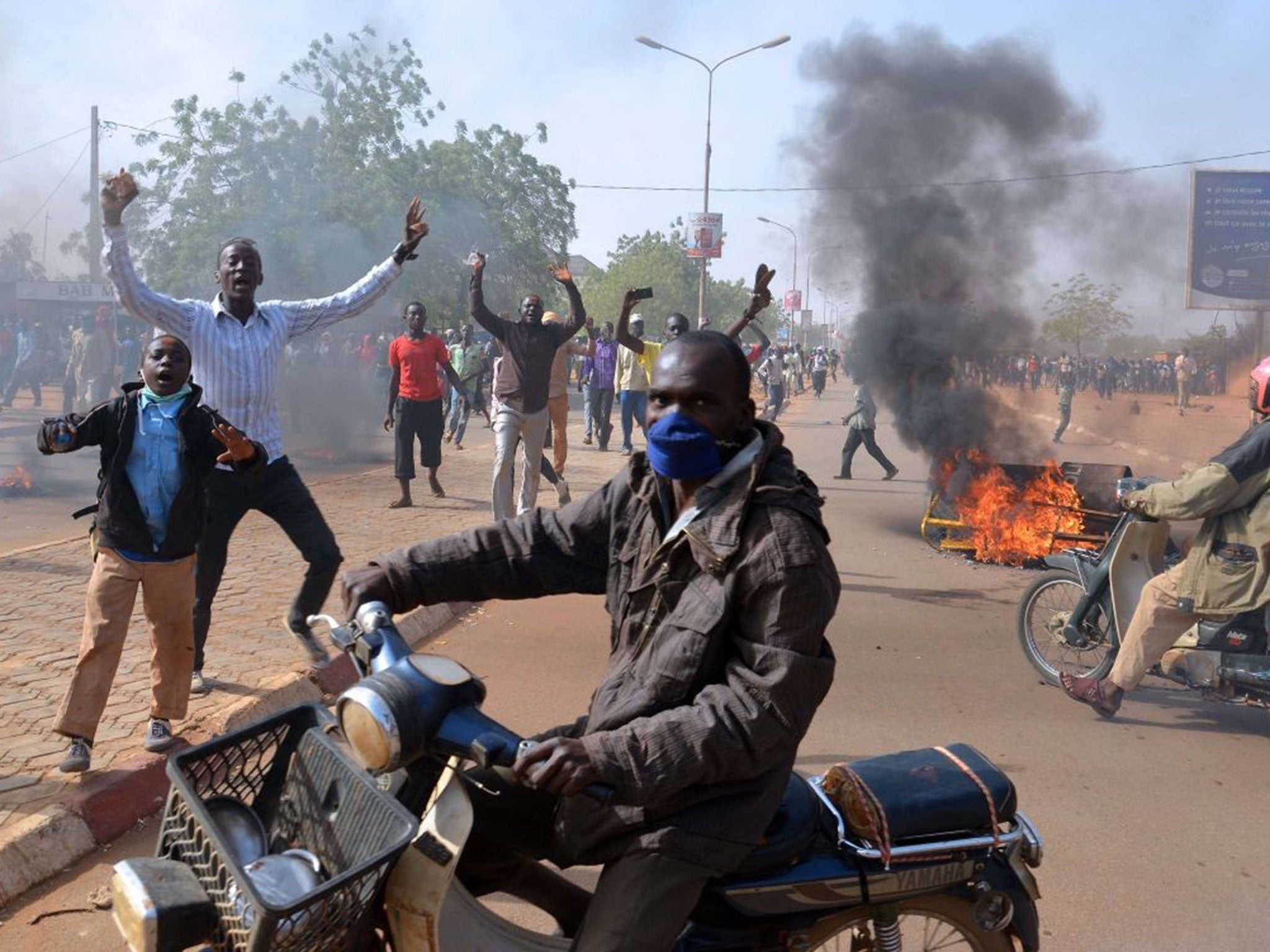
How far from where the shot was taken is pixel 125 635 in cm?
433

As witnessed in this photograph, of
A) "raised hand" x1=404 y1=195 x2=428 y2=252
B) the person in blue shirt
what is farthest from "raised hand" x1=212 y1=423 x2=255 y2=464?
"raised hand" x1=404 y1=195 x2=428 y2=252

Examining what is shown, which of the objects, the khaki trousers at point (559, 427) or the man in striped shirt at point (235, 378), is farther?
the khaki trousers at point (559, 427)

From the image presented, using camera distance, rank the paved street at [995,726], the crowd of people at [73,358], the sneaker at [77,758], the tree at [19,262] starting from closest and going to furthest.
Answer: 1. the paved street at [995,726]
2. the sneaker at [77,758]
3. the crowd of people at [73,358]
4. the tree at [19,262]

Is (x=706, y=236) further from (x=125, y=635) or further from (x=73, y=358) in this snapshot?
(x=125, y=635)

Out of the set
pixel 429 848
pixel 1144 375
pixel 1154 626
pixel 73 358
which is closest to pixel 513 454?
pixel 1154 626

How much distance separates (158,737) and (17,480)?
9.45m

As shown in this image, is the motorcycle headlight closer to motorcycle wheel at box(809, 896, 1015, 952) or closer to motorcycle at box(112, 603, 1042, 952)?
motorcycle at box(112, 603, 1042, 952)

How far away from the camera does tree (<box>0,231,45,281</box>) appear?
45375 mm

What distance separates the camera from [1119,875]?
12.9 ft

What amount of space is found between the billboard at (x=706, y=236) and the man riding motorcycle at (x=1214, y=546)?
24833 millimetres

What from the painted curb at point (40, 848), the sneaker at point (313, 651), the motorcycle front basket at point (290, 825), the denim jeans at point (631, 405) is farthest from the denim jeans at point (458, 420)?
the motorcycle front basket at point (290, 825)

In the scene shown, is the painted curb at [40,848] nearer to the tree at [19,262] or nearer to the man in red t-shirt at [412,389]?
the man in red t-shirt at [412,389]

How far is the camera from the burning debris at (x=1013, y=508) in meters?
9.11

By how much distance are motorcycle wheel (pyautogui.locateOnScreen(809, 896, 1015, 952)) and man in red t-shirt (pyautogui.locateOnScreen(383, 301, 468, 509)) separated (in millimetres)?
8537
